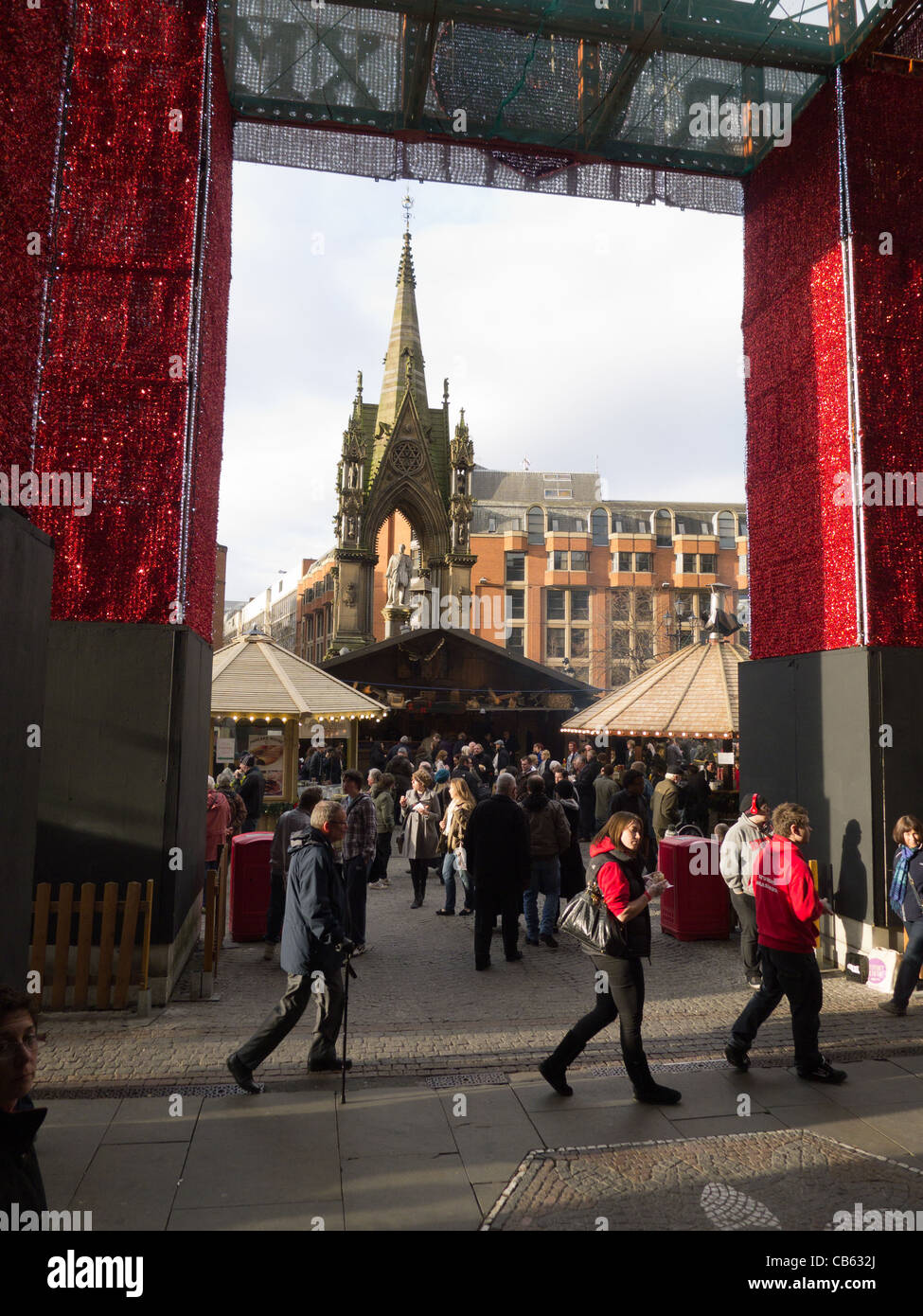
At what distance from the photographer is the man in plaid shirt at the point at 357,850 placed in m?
9.06

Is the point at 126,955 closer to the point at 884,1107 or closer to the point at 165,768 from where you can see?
the point at 165,768

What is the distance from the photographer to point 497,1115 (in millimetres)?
5230

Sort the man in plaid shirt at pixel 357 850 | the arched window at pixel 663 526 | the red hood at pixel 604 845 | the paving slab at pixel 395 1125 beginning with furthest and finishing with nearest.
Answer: the arched window at pixel 663 526
the man in plaid shirt at pixel 357 850
the red hood at pixel 604 845
the paving slab at pixel 395 1125

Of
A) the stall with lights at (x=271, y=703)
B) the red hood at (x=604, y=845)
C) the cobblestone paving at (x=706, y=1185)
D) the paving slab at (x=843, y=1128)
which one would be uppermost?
the stall with lights at (x=271, y=703)

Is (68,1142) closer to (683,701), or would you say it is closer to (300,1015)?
(300,1015)

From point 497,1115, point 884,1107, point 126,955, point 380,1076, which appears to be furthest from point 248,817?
point 884,1107

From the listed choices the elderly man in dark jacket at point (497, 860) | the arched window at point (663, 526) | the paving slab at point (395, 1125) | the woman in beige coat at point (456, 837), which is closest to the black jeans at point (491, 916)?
the elderly man in dark jacket at point (497, 860)

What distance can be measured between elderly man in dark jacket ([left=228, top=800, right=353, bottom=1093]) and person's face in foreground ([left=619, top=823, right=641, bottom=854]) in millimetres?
1854

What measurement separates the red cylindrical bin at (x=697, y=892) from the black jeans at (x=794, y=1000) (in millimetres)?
4148

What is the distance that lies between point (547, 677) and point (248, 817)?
1810cm

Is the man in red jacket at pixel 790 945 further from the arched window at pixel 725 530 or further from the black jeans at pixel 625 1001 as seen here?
the arched window at pixel 725 530

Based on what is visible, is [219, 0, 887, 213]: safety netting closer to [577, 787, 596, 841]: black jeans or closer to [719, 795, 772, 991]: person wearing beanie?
[719, 795, 772, 991]: person wearing beanie

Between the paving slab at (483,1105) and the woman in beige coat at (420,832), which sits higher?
the woman in beige coat at (420,832)

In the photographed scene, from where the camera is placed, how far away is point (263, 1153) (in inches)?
185
